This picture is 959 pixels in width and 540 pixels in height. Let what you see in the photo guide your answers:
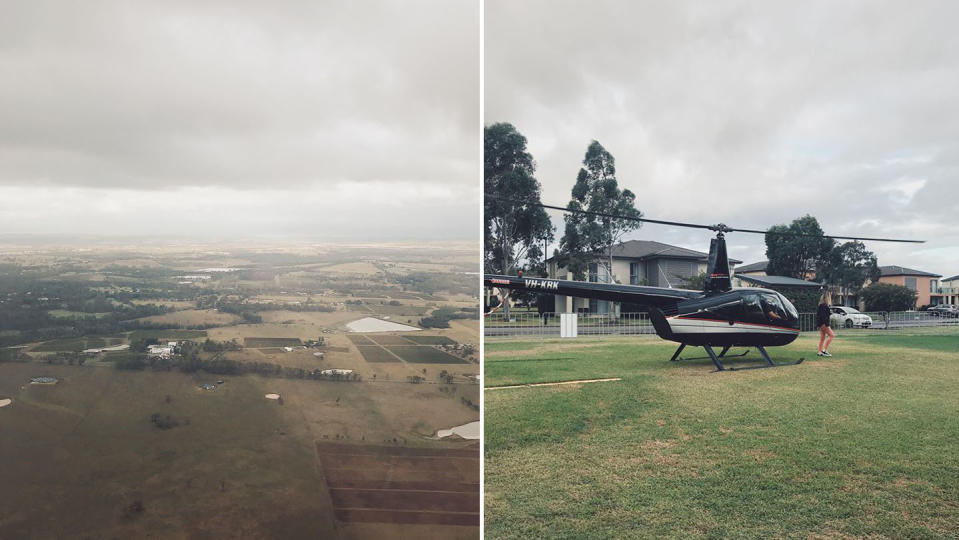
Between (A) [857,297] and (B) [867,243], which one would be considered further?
(A) [857,297]

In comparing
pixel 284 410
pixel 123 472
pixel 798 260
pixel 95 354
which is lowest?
pixel 123 472

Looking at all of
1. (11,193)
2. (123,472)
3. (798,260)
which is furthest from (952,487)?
(11,193)

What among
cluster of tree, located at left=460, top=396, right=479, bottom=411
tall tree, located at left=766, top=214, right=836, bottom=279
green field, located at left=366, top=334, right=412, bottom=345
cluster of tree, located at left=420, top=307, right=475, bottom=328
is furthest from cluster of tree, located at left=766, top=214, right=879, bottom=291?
green field, located at left=366, top=334, right=412, bottom=345

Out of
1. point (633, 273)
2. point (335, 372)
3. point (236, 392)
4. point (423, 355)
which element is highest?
point (633, 273)

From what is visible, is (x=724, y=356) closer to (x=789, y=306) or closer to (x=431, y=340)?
(x=789, y=306)

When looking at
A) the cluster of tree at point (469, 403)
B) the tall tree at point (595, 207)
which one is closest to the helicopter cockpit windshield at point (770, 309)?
the tall tree at point (595, 207)

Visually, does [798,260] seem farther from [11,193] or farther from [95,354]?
[11,193]

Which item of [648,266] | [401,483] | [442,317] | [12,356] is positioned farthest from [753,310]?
[12,356]
